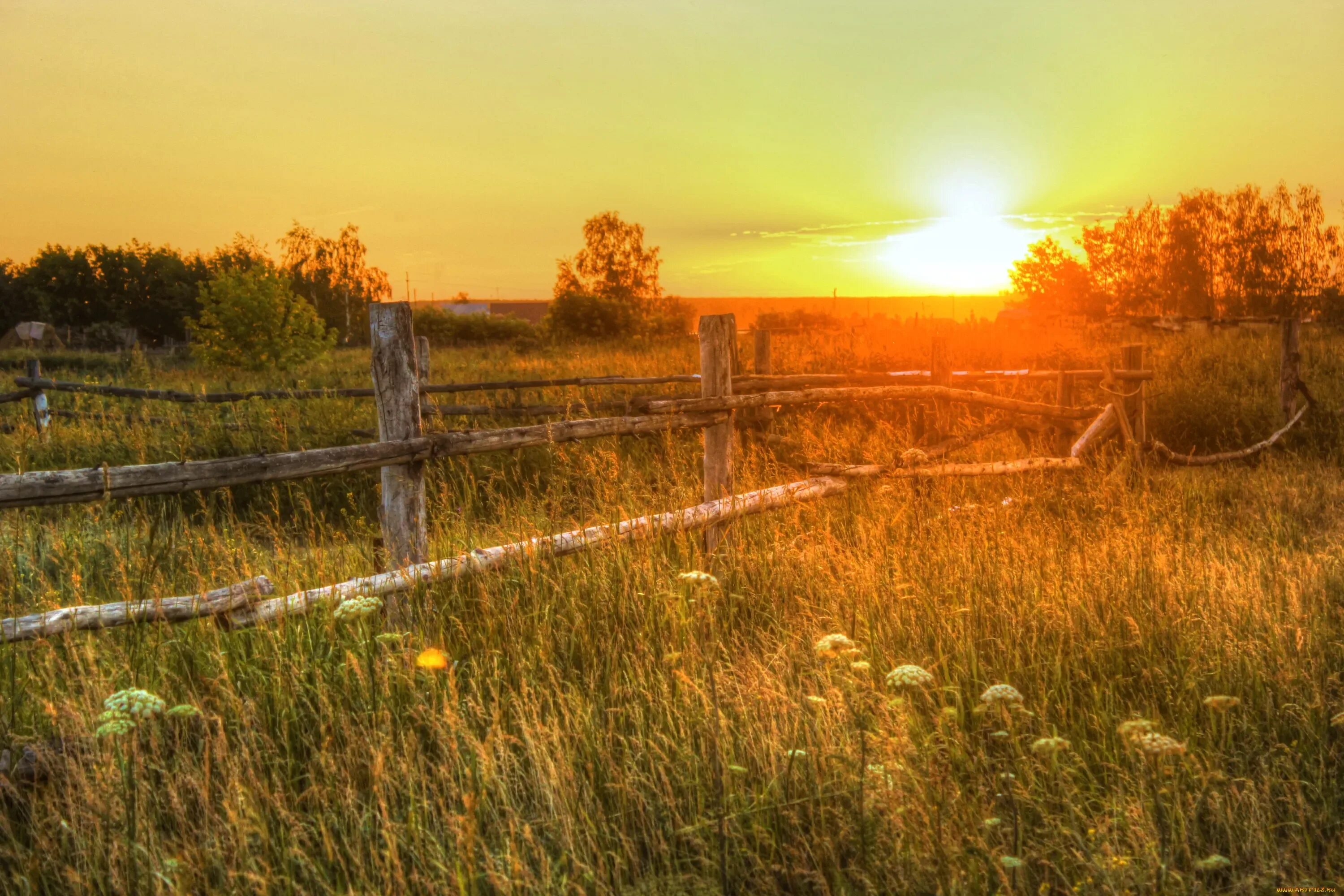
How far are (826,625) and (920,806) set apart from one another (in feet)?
4.80

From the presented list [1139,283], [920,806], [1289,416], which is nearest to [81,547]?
[920,806]

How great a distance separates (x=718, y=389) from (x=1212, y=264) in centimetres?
4487

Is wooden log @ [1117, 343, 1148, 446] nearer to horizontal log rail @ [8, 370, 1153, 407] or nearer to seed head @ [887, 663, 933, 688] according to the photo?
horizontal log rail @ [8, 370, 1153, 407]

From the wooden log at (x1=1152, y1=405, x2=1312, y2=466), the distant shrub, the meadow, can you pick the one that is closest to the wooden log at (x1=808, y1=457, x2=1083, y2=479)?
the meadow

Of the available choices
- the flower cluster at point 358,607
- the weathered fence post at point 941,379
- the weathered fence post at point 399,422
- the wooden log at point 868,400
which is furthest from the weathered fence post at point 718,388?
the weathered fence post at point 941,379

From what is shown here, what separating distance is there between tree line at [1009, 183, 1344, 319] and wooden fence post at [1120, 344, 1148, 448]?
3296cm

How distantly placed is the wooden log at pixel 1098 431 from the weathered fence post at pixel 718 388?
14.6ft

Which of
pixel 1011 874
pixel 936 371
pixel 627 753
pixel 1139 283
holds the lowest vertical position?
pixel 1011 874

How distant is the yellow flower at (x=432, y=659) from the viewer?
2.89 meters

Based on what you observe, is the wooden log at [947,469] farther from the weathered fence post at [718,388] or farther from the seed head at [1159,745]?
the seed head at [1159,745]

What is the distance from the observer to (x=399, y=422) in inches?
164

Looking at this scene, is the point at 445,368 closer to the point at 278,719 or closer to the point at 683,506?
the point at 683,506

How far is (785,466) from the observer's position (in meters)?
6.99

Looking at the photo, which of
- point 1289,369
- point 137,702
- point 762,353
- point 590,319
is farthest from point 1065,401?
point 590,319
